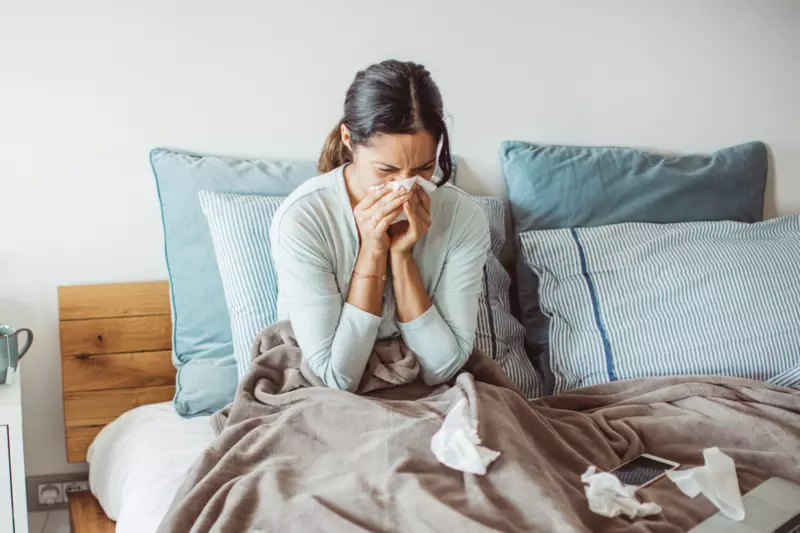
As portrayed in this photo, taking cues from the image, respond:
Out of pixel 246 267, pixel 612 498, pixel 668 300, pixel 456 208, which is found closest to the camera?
pixel 612 498

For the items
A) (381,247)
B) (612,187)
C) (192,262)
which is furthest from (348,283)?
(612,187)

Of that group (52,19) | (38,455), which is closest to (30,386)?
(38,455)

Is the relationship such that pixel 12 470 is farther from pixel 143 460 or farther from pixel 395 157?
pixel 395 157

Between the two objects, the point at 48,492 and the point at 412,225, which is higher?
the point at 412,225

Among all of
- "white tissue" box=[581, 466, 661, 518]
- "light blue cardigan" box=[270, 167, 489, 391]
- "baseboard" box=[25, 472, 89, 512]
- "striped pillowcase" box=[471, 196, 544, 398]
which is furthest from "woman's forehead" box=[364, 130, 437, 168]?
"baseboard" box=[25, 472, 89, 512]

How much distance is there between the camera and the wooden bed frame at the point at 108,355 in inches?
74.9

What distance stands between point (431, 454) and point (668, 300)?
849 mm

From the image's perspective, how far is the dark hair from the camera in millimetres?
1459

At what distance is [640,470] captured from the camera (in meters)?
1.45

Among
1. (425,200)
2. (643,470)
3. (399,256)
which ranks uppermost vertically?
(425,200)

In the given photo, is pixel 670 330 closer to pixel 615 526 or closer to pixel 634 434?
pixel 634 434

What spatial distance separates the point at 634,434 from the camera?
1541 millimetres

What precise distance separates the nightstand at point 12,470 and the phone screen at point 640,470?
1105mm

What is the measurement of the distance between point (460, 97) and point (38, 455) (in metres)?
1.36
